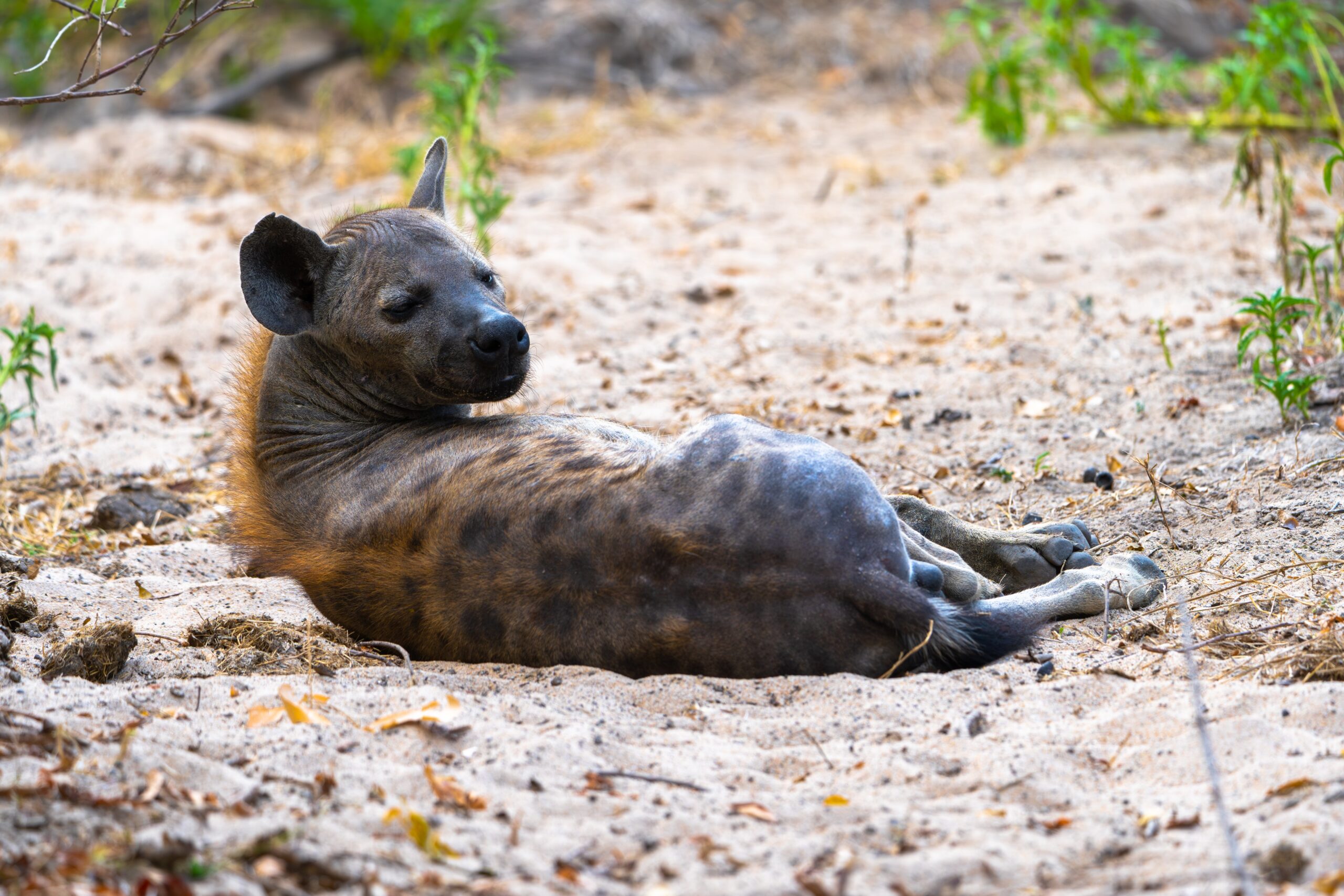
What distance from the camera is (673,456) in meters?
3.58

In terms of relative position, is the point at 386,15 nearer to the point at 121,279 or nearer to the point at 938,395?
the point at 121,279

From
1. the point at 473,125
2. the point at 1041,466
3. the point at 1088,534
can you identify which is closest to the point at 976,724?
the point at 1088,534

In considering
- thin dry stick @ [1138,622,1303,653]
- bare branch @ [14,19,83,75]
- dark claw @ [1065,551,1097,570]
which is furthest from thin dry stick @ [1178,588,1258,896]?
bare branch @ [14,19,83,75]

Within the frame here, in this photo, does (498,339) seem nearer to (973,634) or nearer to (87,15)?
(87,15)

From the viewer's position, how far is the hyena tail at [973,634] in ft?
11.6

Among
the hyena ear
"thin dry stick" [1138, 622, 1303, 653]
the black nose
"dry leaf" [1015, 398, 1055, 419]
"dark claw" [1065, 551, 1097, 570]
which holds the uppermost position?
the hyena ear

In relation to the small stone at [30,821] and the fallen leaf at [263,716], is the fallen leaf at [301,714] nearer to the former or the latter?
the fallen leaf at [263,716]

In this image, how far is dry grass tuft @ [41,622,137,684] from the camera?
3.49 meters

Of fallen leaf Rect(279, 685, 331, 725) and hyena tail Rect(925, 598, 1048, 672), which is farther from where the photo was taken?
hyena tail Rect(925, 598, 1048, 672)

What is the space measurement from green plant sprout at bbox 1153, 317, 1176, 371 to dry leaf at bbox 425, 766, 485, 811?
4127 millimetres

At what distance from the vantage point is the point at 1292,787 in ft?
8.79

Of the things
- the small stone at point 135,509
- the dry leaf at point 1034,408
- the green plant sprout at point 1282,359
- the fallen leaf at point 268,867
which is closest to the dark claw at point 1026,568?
the green plant sprout at point 1282,359

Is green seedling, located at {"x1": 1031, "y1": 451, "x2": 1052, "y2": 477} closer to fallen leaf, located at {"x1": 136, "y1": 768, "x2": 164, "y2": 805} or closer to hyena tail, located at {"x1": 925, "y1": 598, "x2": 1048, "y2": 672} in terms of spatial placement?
hyena tail, located at {"x1": 925, "y1": 598, "x2": 1048, "y2": 672}

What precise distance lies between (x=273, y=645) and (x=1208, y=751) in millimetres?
2591
